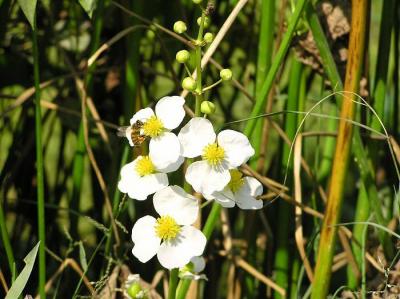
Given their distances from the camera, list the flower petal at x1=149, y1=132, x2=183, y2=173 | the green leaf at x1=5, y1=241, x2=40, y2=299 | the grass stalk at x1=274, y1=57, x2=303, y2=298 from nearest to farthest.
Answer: the flower petal at x1=149, y1=132, x2=183, y2=173 < the green leaf at x1=5, y1=241, x2=40, y2=299 < the grass stalk at x1=274, y1=57, x2=303, y2=298

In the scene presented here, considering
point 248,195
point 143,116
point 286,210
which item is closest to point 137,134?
point 143,116

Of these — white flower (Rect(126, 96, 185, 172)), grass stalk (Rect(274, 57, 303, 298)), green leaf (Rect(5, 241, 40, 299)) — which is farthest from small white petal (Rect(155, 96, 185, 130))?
grass stalk (Rect(274, 57, 303, 298))

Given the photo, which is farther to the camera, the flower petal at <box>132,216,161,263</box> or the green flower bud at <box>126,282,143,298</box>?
the green flower bud at <box>126,282,143,298</box>

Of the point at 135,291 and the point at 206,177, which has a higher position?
the point at 206,177

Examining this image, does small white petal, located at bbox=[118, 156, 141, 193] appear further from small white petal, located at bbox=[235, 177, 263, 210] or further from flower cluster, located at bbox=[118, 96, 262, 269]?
small white petal, located at bbox=[235, 177, 263, 210]

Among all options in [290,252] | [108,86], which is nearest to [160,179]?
[290,252]

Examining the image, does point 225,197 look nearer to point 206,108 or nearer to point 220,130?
point 206,108

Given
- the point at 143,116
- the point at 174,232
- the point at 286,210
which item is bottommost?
the point at 286,210
